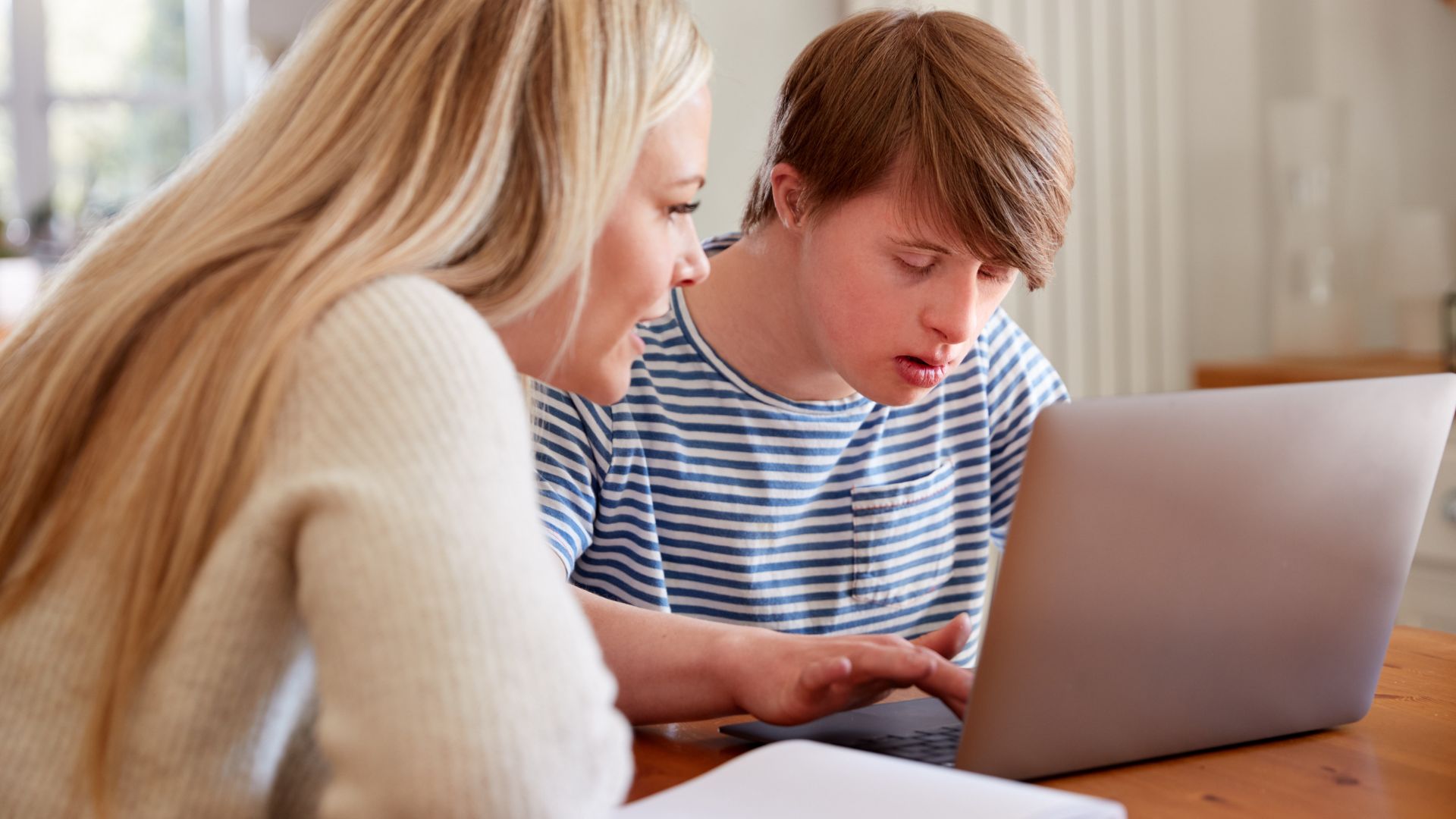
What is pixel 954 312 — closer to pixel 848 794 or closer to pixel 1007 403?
pixel 1007 403

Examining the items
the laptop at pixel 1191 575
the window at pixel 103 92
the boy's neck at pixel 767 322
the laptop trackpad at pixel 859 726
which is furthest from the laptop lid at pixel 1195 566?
the window at pixel 103 92

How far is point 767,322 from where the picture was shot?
1210mm

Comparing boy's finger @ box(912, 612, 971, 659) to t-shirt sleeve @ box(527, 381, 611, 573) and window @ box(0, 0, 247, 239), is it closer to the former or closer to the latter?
t-shirt sleeve @ box(527, 381, 611, 573)

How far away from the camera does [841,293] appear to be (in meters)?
1.10

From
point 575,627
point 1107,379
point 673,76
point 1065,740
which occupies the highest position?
point 673,76

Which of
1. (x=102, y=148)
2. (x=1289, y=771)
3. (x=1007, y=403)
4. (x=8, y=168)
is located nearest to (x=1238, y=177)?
(x=1007, y=403)

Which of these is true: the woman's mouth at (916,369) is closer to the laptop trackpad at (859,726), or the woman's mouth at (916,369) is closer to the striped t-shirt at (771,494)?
the striped t-shirt at (771,494)

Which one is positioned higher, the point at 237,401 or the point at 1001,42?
the point at 1001,42

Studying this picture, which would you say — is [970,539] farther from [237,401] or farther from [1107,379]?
[1107,379]

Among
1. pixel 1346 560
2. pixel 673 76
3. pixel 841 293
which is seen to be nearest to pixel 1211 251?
pixel 841 293

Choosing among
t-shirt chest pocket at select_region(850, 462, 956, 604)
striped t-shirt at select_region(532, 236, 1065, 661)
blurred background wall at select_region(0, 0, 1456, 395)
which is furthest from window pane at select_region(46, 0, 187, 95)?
t-shirt chest pocket at select_region(850, 462, 956, 604)

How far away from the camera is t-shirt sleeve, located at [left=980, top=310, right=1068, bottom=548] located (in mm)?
1293

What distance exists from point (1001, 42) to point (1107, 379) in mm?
1335

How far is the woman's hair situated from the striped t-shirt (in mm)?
439
